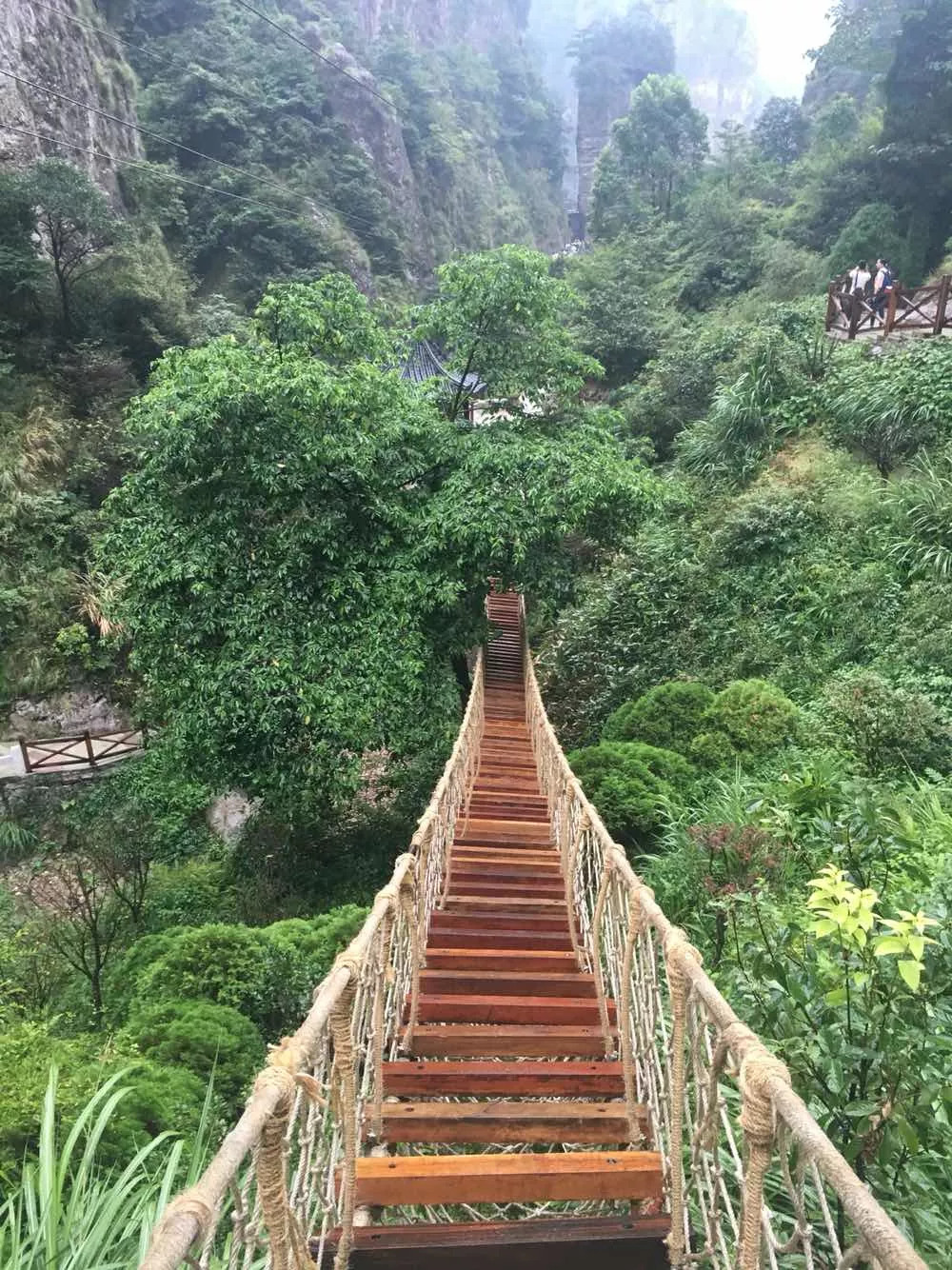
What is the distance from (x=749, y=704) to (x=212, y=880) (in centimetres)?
532

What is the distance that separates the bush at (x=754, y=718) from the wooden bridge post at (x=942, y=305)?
5.85 meters

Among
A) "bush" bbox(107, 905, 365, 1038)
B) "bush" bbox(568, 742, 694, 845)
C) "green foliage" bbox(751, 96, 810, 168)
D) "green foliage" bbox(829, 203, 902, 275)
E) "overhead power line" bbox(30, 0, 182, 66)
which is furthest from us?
"green foliage" bbox(751, 96, 810, 168)

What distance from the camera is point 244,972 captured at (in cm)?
359

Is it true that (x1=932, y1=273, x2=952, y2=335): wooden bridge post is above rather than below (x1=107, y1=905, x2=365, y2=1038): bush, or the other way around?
above

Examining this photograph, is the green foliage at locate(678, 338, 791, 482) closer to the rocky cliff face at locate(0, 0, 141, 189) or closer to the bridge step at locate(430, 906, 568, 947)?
the bridge step at locate(430, 906, 568, 947)

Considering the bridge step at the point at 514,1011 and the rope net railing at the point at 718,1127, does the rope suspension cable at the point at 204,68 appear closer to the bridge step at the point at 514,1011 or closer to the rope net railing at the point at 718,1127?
the bridge step at the point at 514,1011

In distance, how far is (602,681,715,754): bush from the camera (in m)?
5.31

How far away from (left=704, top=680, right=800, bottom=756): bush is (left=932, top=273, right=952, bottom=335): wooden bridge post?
5854 mm

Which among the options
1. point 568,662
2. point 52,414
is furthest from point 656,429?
point 52,414

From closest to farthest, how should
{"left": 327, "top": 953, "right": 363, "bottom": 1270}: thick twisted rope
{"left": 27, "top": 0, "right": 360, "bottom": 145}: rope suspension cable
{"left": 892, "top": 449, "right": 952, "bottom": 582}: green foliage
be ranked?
{"left": 327, "top": 953, "right": 363, "bottom": 1270}: thick twisted rope, {"left": 892, "top": 449, "right": 952, "bottom": 582}: green foliage, {"left": 27, "top": 0, "right": 360, "bottom": 145}: rope suspension cable

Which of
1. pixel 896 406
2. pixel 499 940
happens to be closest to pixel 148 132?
pixel 896 406

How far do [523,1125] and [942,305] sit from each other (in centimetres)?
972

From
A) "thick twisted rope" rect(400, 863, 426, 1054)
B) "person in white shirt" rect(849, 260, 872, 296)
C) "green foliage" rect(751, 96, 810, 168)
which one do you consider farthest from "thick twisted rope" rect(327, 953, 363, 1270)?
"green foliage" rect(751, 96, 810, 168)

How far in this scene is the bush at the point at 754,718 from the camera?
4.84 metres
